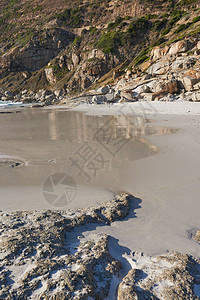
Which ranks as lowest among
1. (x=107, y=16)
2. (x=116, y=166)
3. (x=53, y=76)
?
(x=116, y=166)

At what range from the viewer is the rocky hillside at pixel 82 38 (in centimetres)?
3876

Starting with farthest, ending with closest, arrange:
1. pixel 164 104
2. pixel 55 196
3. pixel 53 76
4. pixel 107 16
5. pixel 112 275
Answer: pixel 107 16 < pixel 53 76 < pixel 164 104 < pixel 55 196 < pixel 112 275

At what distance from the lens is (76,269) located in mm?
1517

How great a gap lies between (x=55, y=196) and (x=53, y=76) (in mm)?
52961

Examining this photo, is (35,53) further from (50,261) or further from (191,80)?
(50,261)

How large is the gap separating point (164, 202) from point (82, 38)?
59463 millimetres

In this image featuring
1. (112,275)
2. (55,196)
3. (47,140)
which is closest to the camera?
(112,275)

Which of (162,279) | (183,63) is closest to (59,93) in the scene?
(183,63)

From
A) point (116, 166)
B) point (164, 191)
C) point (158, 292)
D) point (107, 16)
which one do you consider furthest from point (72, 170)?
point (107, 16)

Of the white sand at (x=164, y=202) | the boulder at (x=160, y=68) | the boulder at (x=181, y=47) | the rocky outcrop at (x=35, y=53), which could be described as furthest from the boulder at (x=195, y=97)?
the rocky outcrop at (x=35, y=53)

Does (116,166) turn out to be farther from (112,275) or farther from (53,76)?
(53,76)

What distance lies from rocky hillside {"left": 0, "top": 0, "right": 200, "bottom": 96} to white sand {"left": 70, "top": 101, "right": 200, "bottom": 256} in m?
25.9

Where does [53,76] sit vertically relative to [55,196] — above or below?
above

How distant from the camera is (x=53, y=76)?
50438 mm
